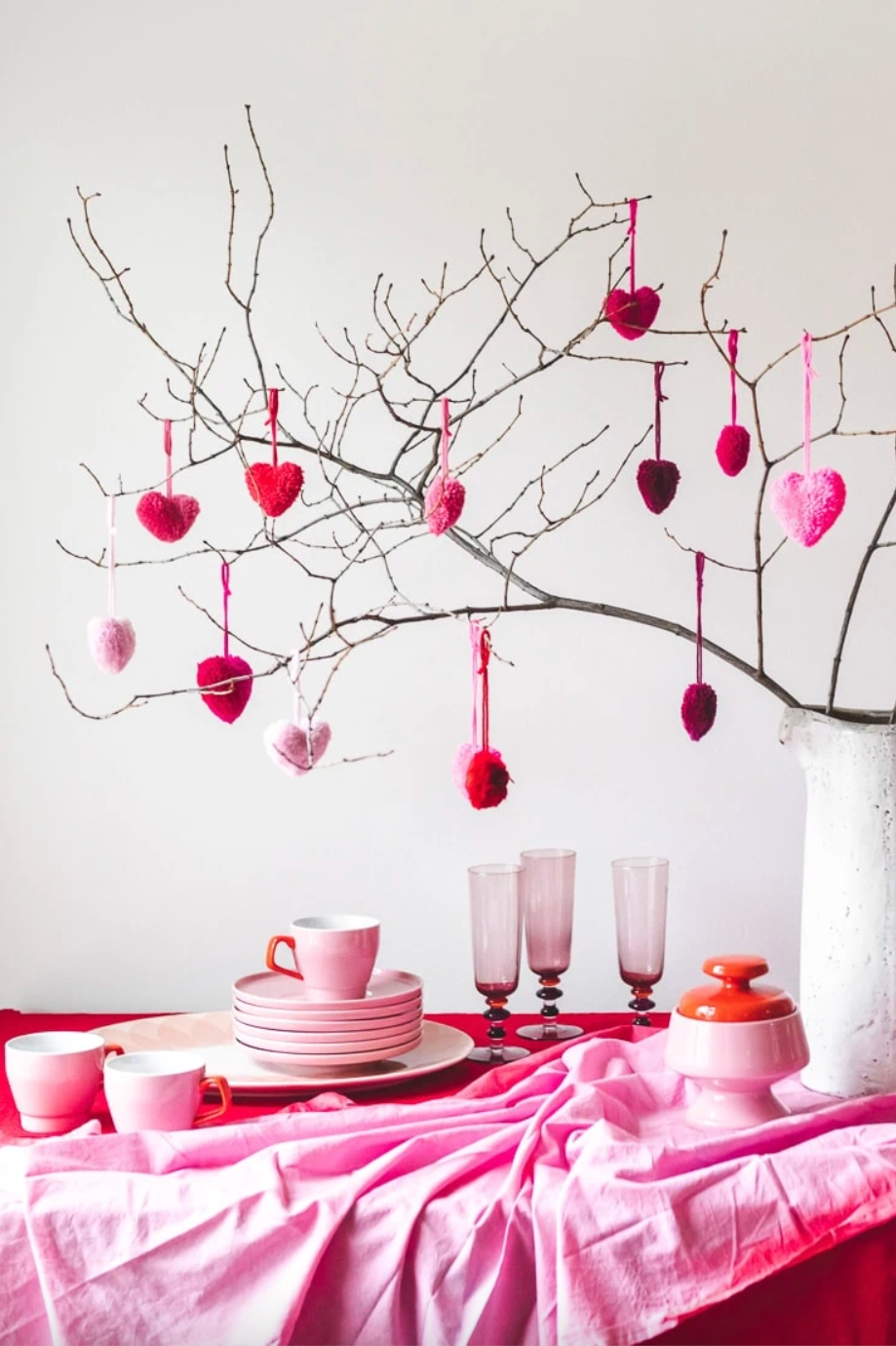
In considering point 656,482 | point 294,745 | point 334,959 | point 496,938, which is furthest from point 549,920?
point 656,482

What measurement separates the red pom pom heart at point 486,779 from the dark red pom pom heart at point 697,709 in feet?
0.68

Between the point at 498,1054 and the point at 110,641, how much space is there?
603 mm

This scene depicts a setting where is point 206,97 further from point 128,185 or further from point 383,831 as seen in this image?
point 383,831

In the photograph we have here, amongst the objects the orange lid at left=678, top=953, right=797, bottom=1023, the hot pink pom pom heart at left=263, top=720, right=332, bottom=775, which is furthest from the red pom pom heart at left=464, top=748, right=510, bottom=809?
the orange lid at left=678, top=953, right=797, bottom=1023

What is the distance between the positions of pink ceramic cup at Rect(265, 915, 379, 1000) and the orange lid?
35cm

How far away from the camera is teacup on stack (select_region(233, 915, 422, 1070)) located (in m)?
1.45

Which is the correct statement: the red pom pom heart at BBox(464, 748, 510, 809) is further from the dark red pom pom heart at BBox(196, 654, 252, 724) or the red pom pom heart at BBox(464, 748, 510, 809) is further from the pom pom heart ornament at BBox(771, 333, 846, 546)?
the pom pom heart ornament at BBox(771, 333, 846, 546)

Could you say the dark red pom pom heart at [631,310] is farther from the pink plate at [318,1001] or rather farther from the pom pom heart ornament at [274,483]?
the pink plate at [318,1001]

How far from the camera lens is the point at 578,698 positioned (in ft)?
6.08

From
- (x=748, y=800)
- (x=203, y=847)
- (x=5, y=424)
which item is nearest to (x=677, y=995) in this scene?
(x=748, y=800)

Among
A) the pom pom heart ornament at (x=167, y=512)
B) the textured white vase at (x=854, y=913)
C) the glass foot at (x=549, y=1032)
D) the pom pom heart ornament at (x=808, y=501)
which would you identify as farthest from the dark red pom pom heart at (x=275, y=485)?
the glass foot at (x=549, y=1032)

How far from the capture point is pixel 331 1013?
1451 mm

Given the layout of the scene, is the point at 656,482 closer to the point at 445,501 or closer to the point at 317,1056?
the point at 445,501

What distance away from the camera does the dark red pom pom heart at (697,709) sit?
146cm
